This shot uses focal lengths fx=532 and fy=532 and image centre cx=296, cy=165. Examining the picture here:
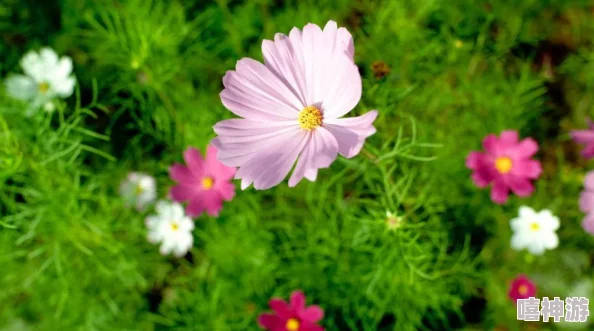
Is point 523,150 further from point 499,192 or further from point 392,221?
point 392,221

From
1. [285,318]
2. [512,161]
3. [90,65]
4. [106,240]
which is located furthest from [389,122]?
[90,65]

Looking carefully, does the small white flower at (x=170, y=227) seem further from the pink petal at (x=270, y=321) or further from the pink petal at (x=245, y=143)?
the pink petal at (x=245, y=143)

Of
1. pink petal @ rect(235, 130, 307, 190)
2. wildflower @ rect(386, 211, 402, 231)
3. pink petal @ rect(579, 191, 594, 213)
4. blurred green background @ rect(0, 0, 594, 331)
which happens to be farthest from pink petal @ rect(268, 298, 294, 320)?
pink petal @ rect(579, 191, 594, 213)

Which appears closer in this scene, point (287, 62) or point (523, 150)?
point (287, 62)

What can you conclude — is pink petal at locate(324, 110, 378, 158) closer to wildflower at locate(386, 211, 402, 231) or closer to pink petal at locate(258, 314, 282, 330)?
wildflower at locate(386, 211, 402, 231)

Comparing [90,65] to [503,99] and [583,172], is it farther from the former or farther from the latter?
[583,172]

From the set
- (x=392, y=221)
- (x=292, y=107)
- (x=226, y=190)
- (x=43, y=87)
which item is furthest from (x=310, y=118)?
(x=43, y=87)
